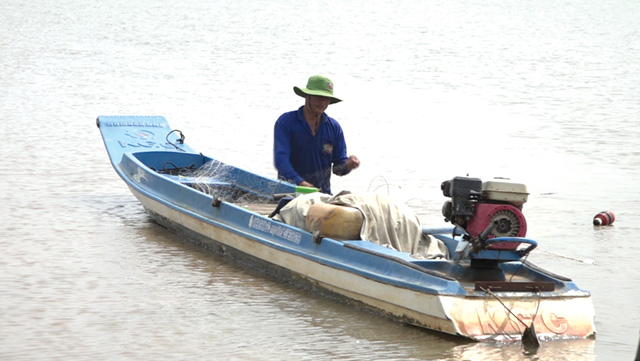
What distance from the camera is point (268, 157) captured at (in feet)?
48.3

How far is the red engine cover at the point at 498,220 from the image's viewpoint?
21.3ft

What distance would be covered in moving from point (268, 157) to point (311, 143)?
18.4 ft

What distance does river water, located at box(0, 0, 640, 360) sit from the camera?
7121 mm

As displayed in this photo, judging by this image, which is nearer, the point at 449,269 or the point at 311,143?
the point at 449,269

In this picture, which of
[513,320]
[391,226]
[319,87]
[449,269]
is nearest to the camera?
[513,320]

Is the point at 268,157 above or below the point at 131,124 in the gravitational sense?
below

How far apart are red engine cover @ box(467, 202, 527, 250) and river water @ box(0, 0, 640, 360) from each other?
0.74m

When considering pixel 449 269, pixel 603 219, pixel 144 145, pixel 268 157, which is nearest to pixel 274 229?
pixel 449 269

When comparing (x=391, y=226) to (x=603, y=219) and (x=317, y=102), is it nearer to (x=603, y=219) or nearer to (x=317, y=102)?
(x=317, y=102)

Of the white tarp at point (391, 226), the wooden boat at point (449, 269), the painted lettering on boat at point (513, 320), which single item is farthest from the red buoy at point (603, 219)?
the painted lettering on boat at point (513, 320)

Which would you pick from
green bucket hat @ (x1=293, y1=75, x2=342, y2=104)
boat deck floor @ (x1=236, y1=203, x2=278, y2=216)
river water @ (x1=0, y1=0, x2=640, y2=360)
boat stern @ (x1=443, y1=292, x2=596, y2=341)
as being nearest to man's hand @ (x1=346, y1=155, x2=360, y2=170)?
river water @ (x1=0, y1=0, x2=640, y2=360)

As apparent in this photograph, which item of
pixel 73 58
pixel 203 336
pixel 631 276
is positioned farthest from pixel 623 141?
pixel 73 58

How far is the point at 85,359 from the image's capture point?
21.6 feet

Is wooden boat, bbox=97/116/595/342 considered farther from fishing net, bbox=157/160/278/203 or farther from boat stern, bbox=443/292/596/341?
fishing net, bbox=157/160/278/203
